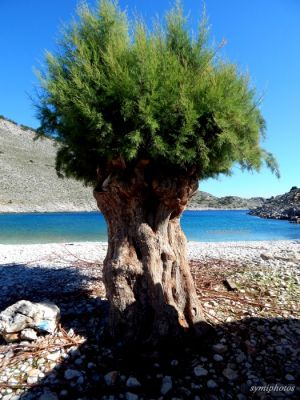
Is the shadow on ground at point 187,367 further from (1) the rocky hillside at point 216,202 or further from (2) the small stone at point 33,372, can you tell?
(1) the rocky hillside at point 216,202

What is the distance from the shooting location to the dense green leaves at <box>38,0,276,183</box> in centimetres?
469

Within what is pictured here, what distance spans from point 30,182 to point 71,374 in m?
89.1

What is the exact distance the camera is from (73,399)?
378cm

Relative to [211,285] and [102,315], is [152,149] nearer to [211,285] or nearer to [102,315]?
[102,315]

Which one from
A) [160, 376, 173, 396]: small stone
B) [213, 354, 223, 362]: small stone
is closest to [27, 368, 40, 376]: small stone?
[160, 376, 173, 396]: small stone

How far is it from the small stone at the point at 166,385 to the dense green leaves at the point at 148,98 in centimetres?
326

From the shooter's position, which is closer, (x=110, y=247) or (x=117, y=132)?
(x=117, y=132)

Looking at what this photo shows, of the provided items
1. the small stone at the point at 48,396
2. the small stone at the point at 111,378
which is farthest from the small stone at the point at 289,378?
the small stone at the point at 48,396

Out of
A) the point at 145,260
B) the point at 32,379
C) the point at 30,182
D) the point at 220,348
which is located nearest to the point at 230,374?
the point at 220,348

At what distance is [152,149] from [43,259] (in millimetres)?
9581

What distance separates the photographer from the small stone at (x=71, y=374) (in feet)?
13.7

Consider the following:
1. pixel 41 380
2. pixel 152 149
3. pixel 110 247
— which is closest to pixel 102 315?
pixel 110 247

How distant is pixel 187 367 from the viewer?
173 inches

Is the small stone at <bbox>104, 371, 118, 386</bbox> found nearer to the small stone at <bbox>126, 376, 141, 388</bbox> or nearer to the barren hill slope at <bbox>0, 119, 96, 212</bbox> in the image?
the small stone at <bbox>126, 376, 141, 388</bbox>
